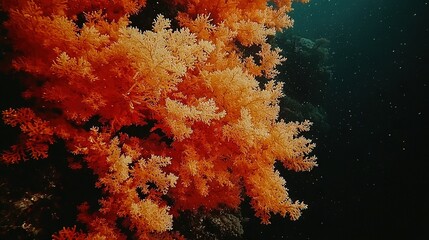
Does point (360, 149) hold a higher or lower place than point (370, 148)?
lower

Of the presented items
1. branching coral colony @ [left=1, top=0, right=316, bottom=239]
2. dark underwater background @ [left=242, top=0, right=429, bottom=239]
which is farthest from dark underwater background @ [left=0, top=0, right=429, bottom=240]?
branching coral colony @ [left=1, top=0, right=316, bottom=239]

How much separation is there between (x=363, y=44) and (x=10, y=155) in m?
35.4

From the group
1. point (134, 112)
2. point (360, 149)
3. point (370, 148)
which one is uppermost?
point (370, 148)

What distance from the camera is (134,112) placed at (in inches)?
132

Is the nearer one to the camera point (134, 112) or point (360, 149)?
point (134, 112)

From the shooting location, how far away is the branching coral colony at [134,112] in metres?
Answer: 3.04

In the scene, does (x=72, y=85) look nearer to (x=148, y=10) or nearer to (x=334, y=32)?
(x=148, y=10)

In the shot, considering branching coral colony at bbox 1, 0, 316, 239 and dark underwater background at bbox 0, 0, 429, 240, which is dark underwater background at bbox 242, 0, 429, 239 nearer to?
dark underwater background at bbox 0, 0, 429, 240

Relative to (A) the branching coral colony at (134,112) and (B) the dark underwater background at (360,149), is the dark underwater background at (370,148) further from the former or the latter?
(A) the branching coral colony at (134,112)

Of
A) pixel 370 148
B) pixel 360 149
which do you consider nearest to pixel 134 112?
pixel 360 149

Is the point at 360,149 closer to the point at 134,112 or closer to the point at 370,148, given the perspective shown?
the point at 370,148

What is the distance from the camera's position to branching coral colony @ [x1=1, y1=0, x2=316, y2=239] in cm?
304

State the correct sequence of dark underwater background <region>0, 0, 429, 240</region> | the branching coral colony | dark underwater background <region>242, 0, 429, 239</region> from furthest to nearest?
dark underwater background <region>242, 0, 429, 239</region> < dark underwater background <region>0, 0, 429, 240</region> < the branching coral colony

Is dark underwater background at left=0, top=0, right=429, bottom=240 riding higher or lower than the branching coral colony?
higher
